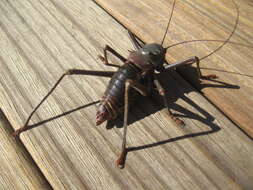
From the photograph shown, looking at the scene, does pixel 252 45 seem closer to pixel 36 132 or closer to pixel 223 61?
pixel 223 61

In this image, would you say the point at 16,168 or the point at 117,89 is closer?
the point at 16,168

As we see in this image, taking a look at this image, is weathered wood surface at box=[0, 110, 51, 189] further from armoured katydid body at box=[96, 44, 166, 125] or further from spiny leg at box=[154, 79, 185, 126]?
spiny leg at box=[154, 79, 185, 126]

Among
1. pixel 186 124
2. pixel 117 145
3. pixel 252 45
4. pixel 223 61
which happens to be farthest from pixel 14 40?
pixel 252 45

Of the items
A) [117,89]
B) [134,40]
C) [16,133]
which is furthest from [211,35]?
[16,133]

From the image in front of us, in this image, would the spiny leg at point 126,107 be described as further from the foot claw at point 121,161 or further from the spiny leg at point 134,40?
the spiny leg at point 134,40

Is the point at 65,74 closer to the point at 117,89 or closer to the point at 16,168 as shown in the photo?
the point at 117,89

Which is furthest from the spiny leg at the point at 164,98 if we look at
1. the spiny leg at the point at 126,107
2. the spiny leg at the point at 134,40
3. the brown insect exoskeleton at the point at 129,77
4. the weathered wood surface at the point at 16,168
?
the weathered wood surface at the point at 16,168

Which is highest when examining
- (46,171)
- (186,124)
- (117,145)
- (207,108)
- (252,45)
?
(252,45)
